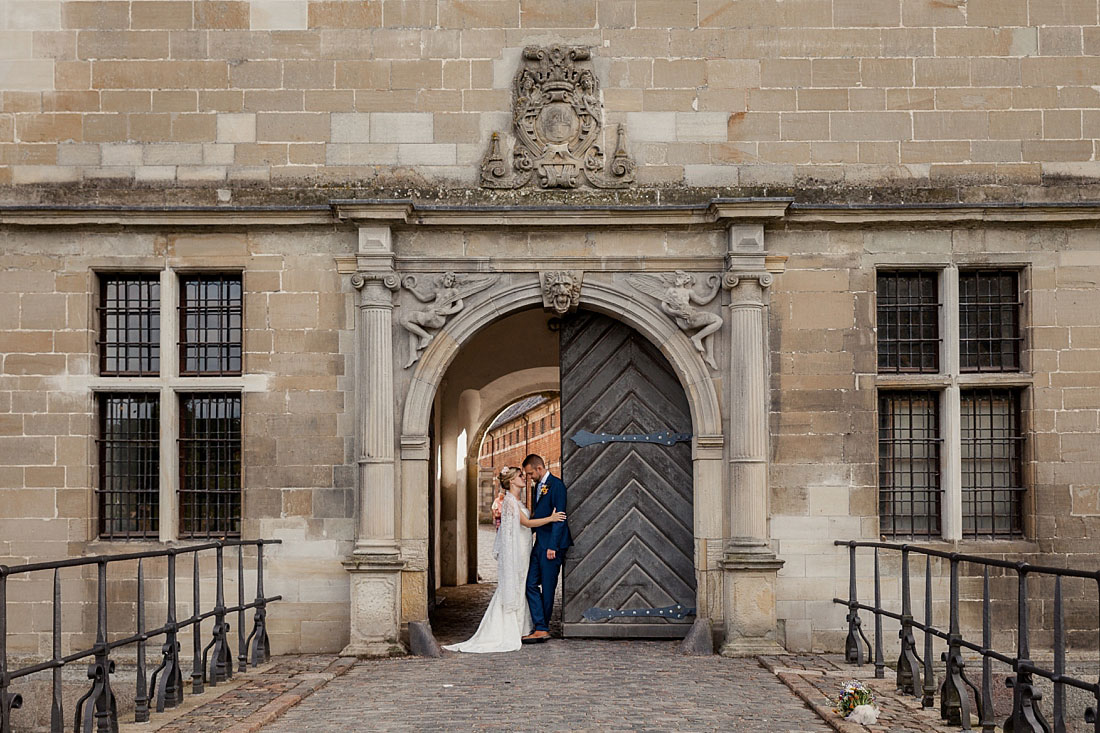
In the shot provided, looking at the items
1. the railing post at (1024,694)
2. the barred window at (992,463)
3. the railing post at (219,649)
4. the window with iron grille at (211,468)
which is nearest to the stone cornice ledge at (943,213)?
the barred window at (992,463)

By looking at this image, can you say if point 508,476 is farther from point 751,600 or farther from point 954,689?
point 954,689

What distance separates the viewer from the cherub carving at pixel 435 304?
10906mm

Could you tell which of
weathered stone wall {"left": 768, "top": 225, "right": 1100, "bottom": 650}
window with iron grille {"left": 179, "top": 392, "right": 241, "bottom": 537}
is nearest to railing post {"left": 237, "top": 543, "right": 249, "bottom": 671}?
window with iron grille {"left": 179, "top": 392, "right": 241, "bottom": 537}

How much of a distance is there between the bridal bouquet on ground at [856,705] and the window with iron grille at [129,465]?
242 inches

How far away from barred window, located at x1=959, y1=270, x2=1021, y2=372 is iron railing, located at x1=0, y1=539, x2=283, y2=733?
612 cm

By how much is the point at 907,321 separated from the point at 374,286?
180 inches

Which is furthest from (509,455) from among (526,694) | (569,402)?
(526,694)

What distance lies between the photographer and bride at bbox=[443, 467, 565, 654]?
11.0 metres

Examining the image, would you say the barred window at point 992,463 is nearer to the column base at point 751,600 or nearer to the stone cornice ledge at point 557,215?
the column base at point 751,600

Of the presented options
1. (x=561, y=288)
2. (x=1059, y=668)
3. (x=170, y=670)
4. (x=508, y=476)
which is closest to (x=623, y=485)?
(x=508, y=476)

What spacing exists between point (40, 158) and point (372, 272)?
3.05 meters

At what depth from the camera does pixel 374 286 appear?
10.9 metres

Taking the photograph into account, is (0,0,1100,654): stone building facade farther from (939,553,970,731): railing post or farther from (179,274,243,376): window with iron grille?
(939,553,970,731): railing post

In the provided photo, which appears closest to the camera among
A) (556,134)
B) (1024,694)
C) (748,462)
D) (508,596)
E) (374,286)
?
(1024,694)
